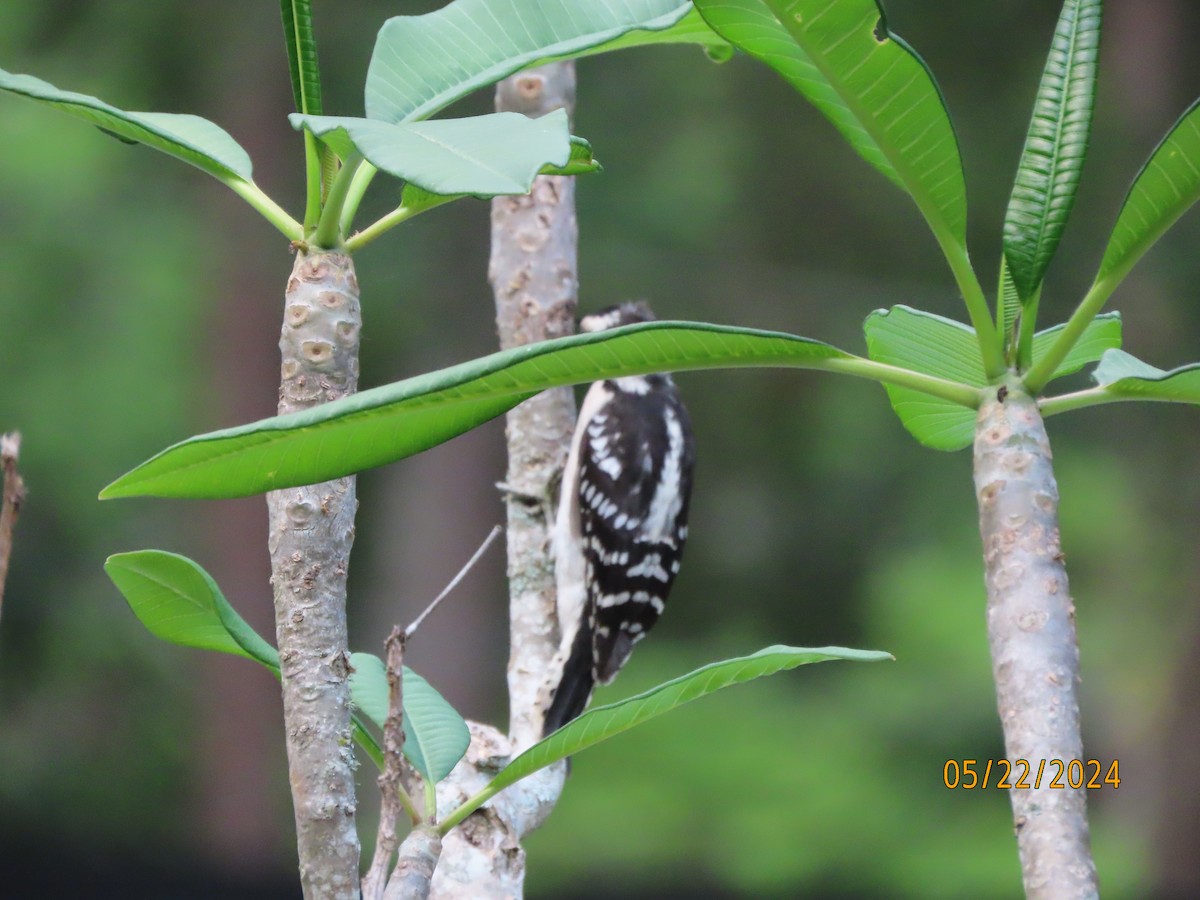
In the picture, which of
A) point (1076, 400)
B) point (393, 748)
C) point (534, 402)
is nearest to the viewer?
point (393, 748)

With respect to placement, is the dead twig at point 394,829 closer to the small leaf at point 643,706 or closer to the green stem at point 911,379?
the small leaf at point 643,706

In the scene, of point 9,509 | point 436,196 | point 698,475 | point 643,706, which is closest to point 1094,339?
point 643,706

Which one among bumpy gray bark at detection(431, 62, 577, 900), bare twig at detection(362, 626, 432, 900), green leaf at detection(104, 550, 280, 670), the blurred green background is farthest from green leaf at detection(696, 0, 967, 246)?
the blurred green background

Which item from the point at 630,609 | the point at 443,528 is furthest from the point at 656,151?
the point at 630,609

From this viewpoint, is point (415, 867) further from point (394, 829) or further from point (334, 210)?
point (334, 210)

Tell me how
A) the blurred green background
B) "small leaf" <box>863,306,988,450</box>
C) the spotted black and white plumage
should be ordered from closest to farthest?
"small leaf" <box>863,306,988,450</box>
the spotted black and white plumage
the blurred green background

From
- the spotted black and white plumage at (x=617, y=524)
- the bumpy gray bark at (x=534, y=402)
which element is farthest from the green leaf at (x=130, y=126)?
the spotted black and white plumage at (x=617, y=524)

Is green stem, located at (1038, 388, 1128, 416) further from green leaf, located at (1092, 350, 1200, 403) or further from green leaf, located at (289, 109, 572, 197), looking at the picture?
green leaf, located at (289, 109, 572, 197)
